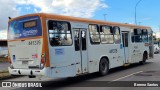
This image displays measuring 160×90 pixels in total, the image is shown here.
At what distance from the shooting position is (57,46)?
12.5 m

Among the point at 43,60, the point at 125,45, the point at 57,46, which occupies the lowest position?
the point at 43,60

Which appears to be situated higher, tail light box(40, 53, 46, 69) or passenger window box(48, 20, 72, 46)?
passenger window box(48, 20, 72, 46)

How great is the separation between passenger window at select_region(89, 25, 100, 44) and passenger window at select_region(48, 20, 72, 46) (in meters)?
1.98

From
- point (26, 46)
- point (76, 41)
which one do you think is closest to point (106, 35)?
point (76, 41)

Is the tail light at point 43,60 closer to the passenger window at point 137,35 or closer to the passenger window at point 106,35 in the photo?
the passenger window at point 106,35

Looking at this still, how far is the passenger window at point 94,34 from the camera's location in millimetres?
15086

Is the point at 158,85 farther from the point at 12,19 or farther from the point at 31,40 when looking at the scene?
the point at 12,19

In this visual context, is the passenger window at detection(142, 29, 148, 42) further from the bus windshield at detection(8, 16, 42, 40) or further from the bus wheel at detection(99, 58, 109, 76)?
the bus windshield at detection(8, 16, 42, 40)

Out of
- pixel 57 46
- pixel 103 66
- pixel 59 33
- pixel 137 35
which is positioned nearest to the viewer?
pixel 57 46

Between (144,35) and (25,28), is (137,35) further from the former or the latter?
(25,28)

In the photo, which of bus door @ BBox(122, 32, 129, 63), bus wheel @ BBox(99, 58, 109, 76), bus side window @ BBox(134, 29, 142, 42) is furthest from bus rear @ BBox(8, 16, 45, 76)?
bus side window @ BBox(134, 29, 142, 42)

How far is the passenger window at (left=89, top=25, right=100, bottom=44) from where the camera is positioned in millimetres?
15086

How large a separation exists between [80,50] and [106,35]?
296 centimetres

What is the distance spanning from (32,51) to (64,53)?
4.61 ft
